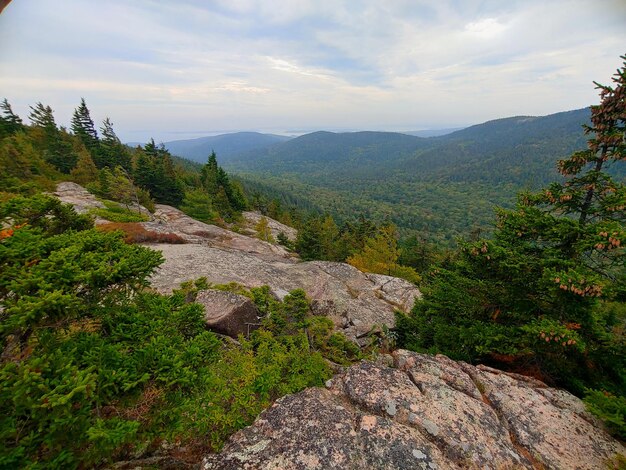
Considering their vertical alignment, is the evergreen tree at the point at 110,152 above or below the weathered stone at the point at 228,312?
above

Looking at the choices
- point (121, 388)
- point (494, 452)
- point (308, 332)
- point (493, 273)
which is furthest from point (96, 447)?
point (493, 273)

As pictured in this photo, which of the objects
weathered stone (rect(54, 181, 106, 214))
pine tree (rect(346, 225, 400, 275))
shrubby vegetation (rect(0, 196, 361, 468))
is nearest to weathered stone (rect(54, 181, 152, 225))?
weathered stone (rect(54, 181, 106, 214))

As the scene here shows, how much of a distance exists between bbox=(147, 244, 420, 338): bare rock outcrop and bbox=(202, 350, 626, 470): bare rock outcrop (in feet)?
28.7

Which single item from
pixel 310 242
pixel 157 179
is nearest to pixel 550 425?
pixel 310 242

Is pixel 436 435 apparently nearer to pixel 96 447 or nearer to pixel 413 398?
pixel 413 398

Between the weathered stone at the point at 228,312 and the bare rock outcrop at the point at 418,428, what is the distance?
17.0 ft

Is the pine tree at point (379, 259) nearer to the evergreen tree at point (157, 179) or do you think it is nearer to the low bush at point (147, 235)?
the low bush at point (147, 235)

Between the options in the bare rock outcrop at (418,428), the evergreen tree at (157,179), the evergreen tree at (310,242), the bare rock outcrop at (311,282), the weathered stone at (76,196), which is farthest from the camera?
the evergreen tree at (157,179)

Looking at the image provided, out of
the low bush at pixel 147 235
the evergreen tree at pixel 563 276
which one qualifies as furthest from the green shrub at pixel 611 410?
the low bush at pixel 147 235

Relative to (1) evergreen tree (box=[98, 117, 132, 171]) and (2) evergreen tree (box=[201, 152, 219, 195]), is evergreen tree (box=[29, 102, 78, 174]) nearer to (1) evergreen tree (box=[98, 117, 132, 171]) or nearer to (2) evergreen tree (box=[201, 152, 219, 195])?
(1) evergreen tree (box=[98, 117, 132, 171])

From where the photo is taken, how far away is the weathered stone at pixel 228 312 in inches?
406

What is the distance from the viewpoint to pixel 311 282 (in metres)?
19.9

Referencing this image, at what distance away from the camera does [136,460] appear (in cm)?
482

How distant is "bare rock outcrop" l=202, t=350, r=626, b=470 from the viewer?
4.55 metres
